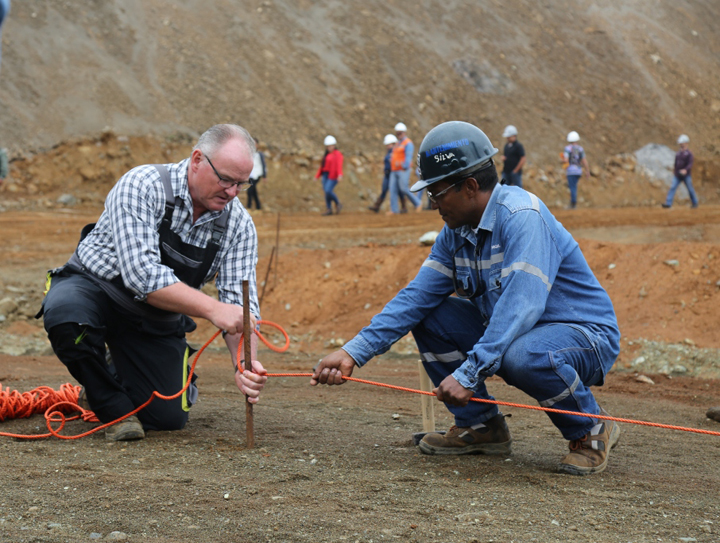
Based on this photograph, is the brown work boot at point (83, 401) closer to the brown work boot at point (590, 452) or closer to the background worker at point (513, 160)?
the brown work boot at point (590, 452)

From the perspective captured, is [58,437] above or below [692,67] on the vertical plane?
below

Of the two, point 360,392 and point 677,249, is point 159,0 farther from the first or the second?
point 360,392

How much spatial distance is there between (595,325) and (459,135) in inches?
42.5

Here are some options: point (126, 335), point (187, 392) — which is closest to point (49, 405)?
point (126, 335)

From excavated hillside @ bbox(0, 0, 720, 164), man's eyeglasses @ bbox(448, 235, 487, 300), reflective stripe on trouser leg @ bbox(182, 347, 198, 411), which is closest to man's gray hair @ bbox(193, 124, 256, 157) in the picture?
man's eyeglasses @ bbox(448, 235, 487, 300)

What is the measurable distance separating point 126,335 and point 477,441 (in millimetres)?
2031

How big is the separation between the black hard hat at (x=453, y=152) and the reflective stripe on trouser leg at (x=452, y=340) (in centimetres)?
70

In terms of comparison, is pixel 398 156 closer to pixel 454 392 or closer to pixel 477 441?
pixel 477 441

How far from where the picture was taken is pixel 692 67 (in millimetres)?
31938

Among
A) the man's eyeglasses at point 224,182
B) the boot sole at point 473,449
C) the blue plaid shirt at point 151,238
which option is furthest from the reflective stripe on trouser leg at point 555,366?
the man's eyeglasses at point 224,182

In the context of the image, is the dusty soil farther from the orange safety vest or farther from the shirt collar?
the shirt collar

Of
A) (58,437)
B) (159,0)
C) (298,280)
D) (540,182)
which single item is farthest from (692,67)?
(58,437)

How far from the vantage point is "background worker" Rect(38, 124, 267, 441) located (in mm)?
3781

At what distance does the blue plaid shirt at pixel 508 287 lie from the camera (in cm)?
328
